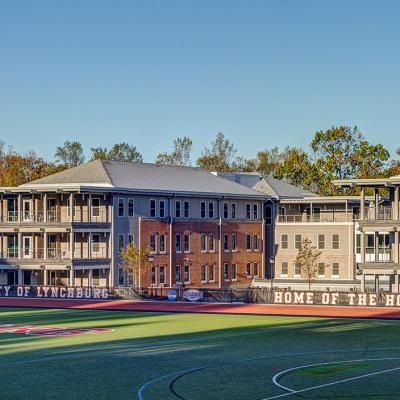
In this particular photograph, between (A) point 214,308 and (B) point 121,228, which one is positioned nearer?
(A) point 214,308

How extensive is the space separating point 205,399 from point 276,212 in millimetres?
82655

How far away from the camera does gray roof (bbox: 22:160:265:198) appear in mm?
101062

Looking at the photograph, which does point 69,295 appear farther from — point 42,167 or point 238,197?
point 42,167

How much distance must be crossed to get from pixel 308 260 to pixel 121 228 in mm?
18208

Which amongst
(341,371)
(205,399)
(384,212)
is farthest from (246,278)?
(205,399)

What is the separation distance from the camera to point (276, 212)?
116m

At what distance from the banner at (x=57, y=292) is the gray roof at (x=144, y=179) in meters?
13.6

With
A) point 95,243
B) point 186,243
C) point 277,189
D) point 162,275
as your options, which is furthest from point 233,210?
point 95,243

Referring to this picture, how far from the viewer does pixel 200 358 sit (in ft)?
150

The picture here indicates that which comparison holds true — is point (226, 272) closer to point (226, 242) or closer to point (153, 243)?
point (226, 242)

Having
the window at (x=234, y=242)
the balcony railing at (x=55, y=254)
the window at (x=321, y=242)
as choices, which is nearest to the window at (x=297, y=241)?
the window at (x=321, y=242)

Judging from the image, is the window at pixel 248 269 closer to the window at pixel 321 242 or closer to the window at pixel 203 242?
the window at pixel 203 242

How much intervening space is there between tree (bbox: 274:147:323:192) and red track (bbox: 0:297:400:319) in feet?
210

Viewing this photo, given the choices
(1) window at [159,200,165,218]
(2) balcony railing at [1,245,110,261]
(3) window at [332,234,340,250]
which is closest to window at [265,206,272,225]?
(3) window at [332,234,340,250]
